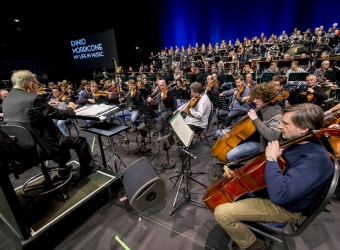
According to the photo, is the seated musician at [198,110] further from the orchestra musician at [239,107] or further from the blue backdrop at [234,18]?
the blue backdrop at [234,18]

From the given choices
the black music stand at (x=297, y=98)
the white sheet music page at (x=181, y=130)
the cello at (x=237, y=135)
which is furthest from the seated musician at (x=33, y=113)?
the black music stand at (x=297, y=98)

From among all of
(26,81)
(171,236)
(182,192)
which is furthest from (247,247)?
(26,81)

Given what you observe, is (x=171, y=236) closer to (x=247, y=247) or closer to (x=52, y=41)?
(x=247, y=247)

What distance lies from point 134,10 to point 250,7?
8.29 meters

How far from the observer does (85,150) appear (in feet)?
8.28

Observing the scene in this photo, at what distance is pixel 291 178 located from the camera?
3.80 ft

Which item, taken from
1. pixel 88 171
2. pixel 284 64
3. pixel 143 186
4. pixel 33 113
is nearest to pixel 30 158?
pixel 33 113

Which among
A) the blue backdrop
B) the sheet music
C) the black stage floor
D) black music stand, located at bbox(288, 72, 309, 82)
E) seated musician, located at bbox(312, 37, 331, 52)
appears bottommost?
the black stage floor

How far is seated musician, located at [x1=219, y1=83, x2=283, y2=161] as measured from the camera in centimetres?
212

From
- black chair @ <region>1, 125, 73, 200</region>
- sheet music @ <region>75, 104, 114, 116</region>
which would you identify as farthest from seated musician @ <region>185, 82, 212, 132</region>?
black chair @ <region>1, 125, 73, 200</region>

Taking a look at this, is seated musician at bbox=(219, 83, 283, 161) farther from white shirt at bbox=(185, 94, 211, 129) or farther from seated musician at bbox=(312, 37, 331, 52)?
seated musician at bbox=(312, 37, 331, 52)

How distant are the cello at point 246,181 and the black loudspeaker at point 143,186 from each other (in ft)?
2.41

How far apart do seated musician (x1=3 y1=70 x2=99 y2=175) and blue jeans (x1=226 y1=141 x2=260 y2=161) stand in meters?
2.11

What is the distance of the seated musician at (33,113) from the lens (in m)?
1.93
